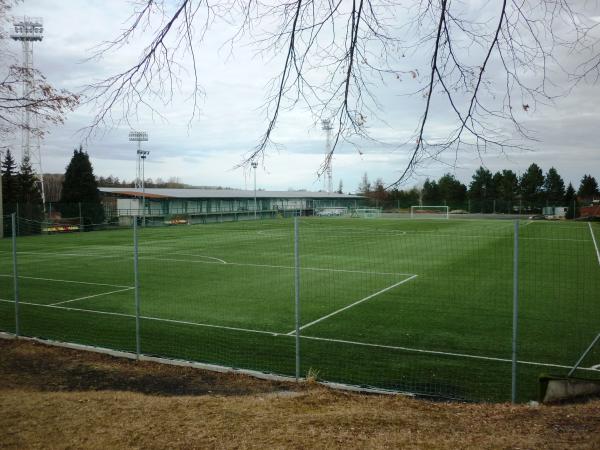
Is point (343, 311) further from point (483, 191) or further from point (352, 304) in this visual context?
point (483, 191)

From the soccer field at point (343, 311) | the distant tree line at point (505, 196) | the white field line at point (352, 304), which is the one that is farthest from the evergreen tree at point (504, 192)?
the white field line at point (352, 304)

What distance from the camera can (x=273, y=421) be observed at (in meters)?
5.64

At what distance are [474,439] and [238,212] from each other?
70299mm

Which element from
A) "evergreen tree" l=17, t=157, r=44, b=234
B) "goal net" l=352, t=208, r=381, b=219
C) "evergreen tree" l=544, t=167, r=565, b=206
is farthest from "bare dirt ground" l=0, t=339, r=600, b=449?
"evergreen tree" l=544, t=167, r=565, b=206

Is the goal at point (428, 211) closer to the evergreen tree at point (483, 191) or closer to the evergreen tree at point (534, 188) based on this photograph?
the evergreen tree at point (483, 191)

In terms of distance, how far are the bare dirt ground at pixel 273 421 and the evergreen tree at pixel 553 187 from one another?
293 feet

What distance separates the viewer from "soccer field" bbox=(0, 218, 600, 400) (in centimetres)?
974

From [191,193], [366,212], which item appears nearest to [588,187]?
[366,212]

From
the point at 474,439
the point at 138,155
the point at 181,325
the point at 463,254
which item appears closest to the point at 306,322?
the point at 181,325

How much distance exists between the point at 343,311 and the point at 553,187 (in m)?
86.7

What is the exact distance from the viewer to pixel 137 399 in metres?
6.98

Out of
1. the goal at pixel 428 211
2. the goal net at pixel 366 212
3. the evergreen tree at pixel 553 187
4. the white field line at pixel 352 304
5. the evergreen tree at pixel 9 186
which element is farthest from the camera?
the evergreen tree at pixel 553 187

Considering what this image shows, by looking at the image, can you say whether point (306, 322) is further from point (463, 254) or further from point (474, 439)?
point (463, 254)

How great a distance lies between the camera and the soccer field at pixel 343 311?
9742 millimetres
